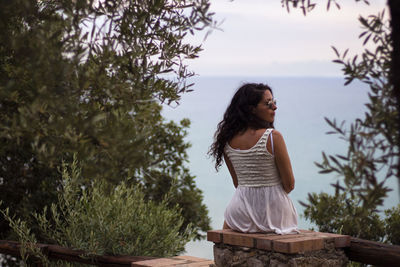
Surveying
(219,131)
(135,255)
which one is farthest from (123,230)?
(219,131)

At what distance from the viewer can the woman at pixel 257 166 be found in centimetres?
492

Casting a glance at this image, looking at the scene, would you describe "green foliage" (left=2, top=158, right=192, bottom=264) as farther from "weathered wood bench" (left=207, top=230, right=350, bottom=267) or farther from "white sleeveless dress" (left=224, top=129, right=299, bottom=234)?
"white sleeveless dress" (left=224, top=129, right=299, bottom=234)

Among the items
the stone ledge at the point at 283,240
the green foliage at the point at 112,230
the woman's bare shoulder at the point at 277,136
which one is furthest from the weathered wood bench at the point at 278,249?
the green foliage at the point at 112,230

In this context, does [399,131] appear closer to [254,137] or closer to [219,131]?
[254,137]

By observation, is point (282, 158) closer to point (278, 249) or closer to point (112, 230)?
point (278, 249)

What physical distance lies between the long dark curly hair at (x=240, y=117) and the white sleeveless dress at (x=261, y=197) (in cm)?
20

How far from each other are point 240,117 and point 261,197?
2.54 feet

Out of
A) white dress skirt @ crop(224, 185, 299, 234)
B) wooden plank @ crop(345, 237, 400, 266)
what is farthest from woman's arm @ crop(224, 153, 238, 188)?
wooden plank @ crop(345, 237, 400, 266)

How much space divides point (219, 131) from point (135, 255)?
6.64ft

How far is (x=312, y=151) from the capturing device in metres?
40.1

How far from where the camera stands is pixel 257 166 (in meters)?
5.01

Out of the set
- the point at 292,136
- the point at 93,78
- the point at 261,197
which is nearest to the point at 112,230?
the point at 261,197

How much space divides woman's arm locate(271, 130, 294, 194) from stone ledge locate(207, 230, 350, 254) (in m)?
0.53

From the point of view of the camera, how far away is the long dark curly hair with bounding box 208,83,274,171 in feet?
16.9
